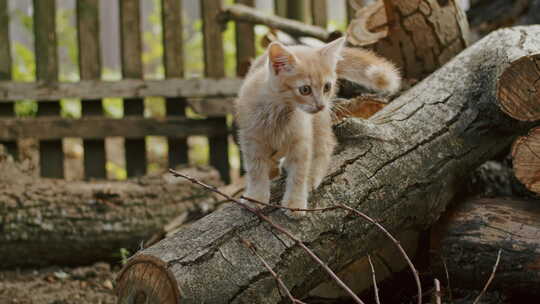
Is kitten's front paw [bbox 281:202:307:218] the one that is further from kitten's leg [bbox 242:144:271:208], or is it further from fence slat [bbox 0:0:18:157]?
fence slat [bbox 0:0:18:157]

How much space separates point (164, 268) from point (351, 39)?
2.42 m

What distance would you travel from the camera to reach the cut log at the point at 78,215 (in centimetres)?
463

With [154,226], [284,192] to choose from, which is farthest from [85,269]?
[284,192]

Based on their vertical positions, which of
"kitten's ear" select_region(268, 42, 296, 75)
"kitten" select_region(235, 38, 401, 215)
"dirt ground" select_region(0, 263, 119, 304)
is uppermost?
"kitten's ear" select_region(268, 42, 296, 75)

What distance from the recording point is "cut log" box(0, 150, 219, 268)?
4633 millimetres

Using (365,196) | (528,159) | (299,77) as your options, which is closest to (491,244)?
(528,159)

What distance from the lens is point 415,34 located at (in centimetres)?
428

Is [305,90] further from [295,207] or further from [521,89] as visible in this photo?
[521,89]

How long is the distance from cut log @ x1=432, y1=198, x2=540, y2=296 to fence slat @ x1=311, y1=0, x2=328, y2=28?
3.19m

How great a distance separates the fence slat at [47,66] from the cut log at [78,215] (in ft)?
2.27

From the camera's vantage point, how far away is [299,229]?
2.71m

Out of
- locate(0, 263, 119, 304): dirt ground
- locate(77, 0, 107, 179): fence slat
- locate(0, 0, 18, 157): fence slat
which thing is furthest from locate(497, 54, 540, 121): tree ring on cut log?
locate(0, 0, 18, 157): fence slat

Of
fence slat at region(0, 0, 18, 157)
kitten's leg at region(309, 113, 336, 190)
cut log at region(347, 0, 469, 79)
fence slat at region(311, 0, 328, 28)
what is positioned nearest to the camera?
kitten's leg at region(309, 113, 336, 190)

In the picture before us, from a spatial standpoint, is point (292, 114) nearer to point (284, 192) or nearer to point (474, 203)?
point (284, 192)
